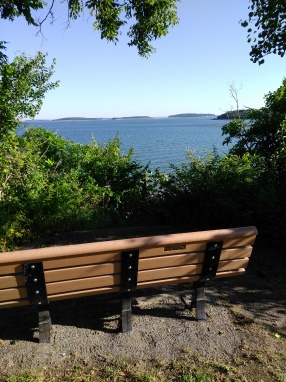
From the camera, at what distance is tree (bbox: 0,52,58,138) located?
5.98 meters

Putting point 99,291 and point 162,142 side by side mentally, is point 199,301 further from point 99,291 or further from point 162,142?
point 162,142

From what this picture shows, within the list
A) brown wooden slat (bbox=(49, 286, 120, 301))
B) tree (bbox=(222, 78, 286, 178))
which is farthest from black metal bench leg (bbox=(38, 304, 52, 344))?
tree (bbox=(222, 78, 286, 178))

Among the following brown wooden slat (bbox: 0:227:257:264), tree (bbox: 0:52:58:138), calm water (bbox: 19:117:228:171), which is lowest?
calm water (bbox: 19:117:228:171)

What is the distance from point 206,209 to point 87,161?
3.42m

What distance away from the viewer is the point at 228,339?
3.10 metres

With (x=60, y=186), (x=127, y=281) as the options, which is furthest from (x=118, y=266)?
(x=60, y=186)

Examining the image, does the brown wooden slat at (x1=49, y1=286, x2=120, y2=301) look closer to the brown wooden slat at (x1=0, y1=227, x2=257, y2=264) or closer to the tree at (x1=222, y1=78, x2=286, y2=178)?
the brown wooden slat at (x1=0, y1=227, x2=257, y2=264)

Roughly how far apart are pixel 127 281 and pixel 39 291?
74 centimetres

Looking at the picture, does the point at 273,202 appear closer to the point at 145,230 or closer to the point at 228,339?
the point at 145,230

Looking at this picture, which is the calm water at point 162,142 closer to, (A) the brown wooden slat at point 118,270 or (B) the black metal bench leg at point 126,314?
(A) the brown wooden slat at point 118,270

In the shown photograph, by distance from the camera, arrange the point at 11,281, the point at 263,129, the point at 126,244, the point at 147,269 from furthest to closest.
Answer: the point at 263,129
the point at 147,269
the point at 126,244
the point at 11,281

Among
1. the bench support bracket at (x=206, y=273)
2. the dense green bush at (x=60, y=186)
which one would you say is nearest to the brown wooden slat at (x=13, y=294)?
the bench support bracket at (x=206, y=273)

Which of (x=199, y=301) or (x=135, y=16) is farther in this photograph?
(x=135, y=16)

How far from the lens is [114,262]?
9.39 ft
